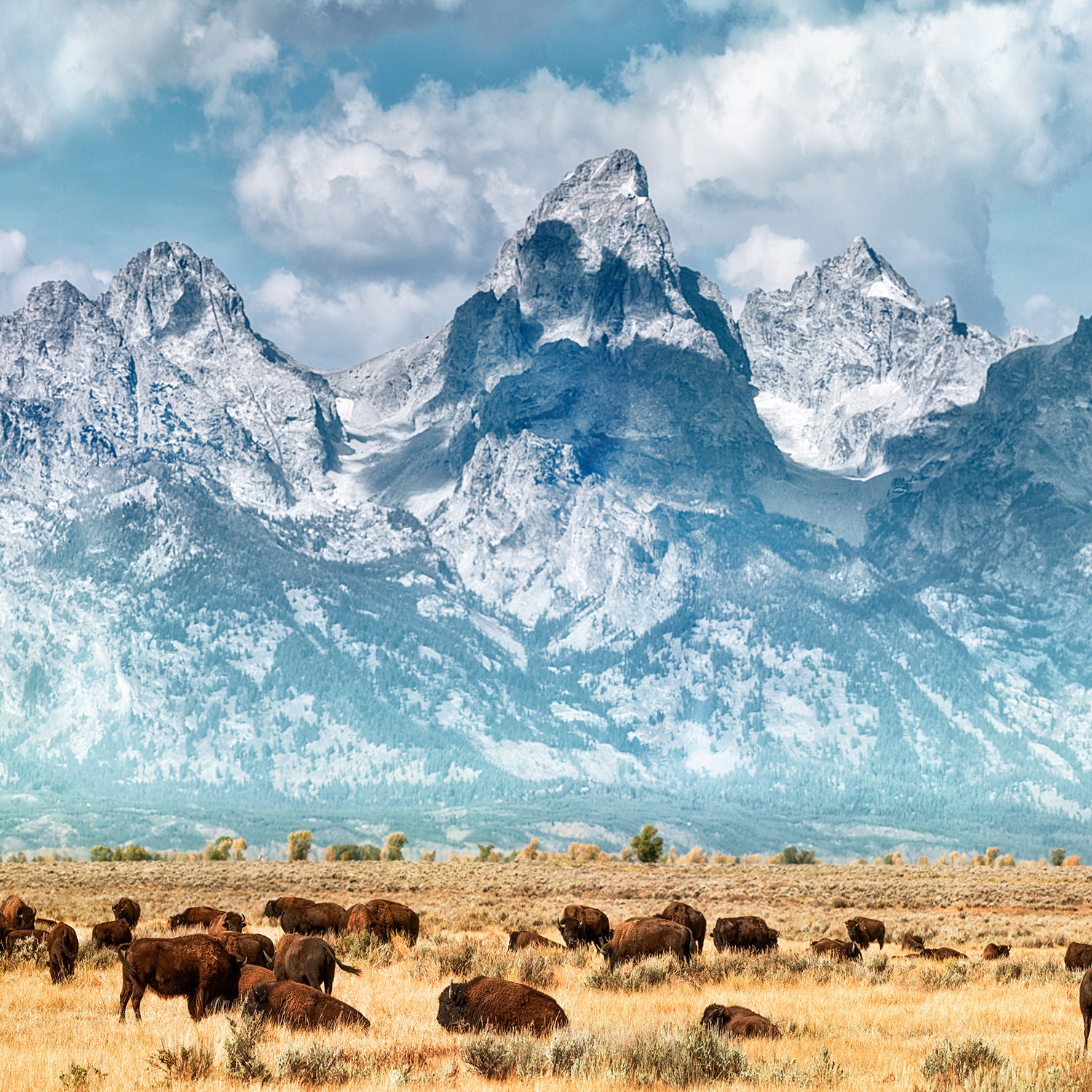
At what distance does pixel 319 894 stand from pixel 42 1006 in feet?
92.9

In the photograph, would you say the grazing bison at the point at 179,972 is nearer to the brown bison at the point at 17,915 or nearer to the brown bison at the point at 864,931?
the brown bison at the point at 17,915

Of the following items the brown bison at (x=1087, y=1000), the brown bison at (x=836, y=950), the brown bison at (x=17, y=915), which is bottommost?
the brown bison at (x=836, y=950)

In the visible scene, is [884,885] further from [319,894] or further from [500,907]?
[319,894]

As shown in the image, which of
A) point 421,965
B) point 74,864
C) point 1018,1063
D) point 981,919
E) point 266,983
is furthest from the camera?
point 74,864

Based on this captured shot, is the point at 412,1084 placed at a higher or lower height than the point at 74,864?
higher

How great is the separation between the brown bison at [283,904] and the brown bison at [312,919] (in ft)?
0.43

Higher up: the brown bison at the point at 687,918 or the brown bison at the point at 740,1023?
the brown bison at the point at 740,1023

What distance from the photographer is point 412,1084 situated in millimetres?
12578

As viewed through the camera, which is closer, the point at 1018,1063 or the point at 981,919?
the point at 1018,1063

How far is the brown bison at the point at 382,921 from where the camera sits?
2589 centimetres

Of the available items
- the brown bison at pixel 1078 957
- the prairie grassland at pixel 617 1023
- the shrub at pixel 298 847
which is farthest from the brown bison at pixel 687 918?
the shrub at pixel 298 847

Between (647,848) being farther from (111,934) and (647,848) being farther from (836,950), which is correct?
(111,934)

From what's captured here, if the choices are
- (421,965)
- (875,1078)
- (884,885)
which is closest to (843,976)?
(421,965)

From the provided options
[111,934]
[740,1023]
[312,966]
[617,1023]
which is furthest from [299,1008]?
[111,934]
